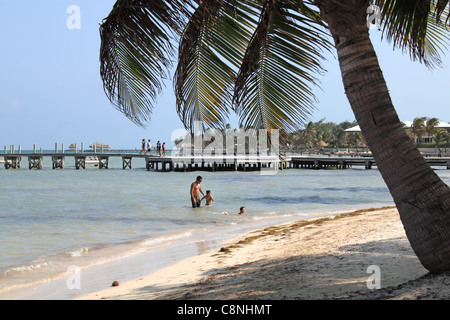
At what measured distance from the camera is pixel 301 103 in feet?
15.0

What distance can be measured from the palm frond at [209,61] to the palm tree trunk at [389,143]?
1.20m

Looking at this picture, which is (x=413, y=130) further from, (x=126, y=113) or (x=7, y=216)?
(x=126, y=113)

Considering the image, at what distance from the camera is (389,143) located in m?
3.37

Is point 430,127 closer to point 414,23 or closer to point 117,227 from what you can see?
point 117,227

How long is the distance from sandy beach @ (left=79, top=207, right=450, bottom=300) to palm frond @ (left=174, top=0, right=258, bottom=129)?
1955 mm

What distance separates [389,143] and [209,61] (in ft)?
7.11

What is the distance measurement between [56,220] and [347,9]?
1458 cm

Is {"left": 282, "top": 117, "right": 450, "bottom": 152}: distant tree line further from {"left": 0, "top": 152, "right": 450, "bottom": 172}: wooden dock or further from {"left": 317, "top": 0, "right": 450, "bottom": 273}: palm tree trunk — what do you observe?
{"left": 0, "top": 152, "right": 450, "bottom": 172}: wooden dock

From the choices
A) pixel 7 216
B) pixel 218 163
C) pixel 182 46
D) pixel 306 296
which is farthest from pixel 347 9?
pixel 218 163

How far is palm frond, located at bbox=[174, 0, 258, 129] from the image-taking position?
433cm

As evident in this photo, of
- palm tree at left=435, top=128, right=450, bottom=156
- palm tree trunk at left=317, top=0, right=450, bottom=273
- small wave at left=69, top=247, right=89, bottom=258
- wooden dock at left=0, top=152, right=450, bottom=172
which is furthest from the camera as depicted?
palm tree at left=435, top=128, right=450, bottom=156

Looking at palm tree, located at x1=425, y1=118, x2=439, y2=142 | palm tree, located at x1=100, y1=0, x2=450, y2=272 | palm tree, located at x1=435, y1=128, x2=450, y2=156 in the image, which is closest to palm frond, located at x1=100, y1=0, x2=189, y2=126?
palm tree, located at x1=100, y1=0, x2=450, y2=272

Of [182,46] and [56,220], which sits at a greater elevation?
[182,46]
